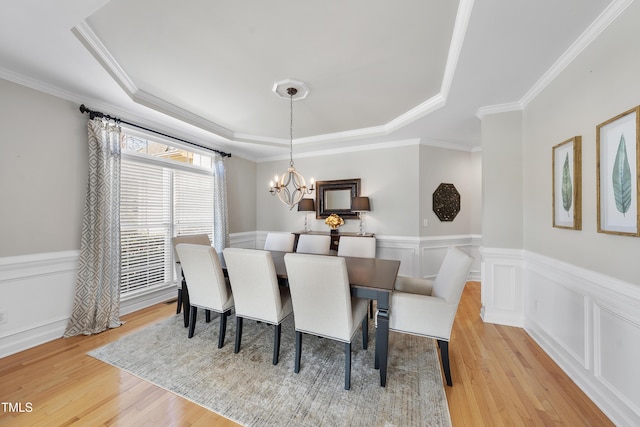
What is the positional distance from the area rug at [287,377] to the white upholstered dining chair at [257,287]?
1.02 feet

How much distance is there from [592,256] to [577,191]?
1.58ft

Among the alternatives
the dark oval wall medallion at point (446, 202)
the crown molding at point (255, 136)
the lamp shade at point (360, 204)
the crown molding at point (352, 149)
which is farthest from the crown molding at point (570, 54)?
the lamp shade at point (360, 204)

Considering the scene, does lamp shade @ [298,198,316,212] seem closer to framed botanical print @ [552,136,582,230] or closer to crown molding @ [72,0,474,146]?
crown molding @ [72,0,474,146]

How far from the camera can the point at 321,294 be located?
5.63 ft

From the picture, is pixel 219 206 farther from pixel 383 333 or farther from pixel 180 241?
pixel 383 333

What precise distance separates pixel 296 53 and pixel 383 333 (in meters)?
2.30

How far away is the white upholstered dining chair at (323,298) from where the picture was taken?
1.63 meters

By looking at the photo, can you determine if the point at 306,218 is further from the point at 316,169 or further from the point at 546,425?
the point at 546,425

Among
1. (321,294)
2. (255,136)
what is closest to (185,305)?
(321,294)

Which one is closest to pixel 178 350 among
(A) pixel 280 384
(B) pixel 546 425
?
(A) pixel 280 384

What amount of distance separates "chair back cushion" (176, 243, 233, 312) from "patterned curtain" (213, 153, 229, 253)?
1.81 metres

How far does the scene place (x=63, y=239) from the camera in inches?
94.3

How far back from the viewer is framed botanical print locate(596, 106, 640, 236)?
132 centimetres

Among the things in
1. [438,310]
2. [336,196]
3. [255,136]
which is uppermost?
[255,136]
